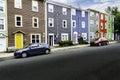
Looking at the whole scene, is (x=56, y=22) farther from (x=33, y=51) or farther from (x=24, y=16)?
(x=33, y=51)

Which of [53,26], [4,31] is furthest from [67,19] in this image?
[4,31]

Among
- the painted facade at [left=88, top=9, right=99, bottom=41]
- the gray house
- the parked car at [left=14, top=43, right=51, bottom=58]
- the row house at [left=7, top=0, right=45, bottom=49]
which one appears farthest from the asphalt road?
the gray house

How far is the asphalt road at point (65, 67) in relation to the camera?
20.4 inches

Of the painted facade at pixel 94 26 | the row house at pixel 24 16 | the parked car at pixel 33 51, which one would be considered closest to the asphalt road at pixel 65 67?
the parked car at pixel 33 51

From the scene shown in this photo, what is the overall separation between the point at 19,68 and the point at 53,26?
20.9 m

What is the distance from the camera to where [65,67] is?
61 centimetres

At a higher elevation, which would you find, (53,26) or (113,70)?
(53,26)

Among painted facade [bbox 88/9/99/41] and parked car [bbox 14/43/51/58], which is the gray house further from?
parked car [bbox 14/43/51/58]

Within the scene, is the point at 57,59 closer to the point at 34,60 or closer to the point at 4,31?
the point at 34,60

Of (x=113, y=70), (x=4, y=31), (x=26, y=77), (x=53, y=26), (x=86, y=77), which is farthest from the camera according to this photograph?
(x=53, y=26)

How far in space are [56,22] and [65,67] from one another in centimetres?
1969

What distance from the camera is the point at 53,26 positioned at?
70.2 feet

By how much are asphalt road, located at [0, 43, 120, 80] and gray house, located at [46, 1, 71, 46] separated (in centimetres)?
1777

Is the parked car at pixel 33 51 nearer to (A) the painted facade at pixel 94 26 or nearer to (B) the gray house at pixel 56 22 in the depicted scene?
(A) the painted facade at pixel 94 26
